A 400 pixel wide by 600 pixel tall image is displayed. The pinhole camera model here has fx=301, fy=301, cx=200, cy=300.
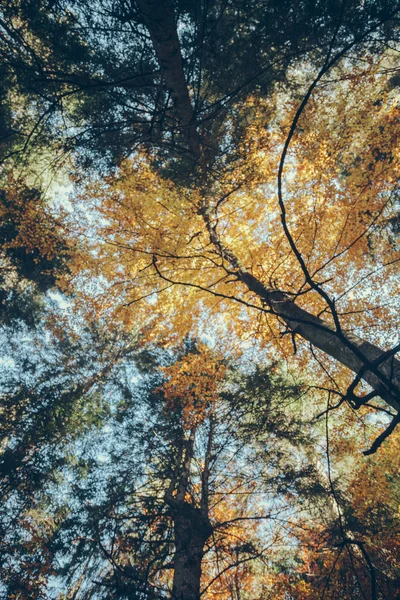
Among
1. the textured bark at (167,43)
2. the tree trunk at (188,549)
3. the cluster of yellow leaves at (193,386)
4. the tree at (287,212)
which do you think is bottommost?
the tree trunk at (188,549)

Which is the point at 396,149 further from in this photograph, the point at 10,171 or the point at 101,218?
the point at 10,171

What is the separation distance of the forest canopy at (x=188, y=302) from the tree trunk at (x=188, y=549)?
0.03 meters

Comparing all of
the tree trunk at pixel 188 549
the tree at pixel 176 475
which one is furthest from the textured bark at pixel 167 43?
the tree trunk at pixel 188 549

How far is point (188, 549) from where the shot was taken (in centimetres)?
451

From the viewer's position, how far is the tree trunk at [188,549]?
4223mm

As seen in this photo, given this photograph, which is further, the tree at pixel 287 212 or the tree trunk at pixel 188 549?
the tree at pixel 287 212

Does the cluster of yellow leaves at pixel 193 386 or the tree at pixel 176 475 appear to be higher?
the cluster of yellow leaves at pixel 193 386

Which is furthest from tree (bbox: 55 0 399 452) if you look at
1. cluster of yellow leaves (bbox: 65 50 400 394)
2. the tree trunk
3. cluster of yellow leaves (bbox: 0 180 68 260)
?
the tree trunk

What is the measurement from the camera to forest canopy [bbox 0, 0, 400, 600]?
4.61 meters

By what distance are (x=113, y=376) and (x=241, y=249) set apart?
4514 mm

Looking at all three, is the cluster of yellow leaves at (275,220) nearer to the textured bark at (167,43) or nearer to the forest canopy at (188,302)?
the forest canopy at (188,302)

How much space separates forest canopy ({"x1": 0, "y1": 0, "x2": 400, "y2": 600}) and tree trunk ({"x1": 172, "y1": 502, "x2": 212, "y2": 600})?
3 cm

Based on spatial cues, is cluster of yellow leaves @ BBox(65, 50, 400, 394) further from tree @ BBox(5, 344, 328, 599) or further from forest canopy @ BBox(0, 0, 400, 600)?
tree @ BBox(5, 344, 328, 599)

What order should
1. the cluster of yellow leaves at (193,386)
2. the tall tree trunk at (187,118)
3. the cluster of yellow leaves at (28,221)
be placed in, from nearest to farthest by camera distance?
the tall tree trunk at (187,118) → the cluster of yellow leaves at (193,386) → the cluster of yellow leaves at (28,221)
